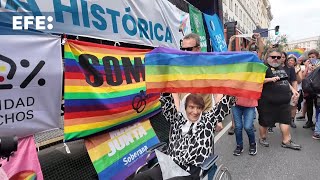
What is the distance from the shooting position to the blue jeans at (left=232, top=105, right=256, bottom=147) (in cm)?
532

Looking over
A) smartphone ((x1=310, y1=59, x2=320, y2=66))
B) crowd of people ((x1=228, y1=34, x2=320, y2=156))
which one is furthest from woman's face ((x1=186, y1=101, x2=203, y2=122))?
smartphone ((x1=310, y1=59, x2=320, y2=66))

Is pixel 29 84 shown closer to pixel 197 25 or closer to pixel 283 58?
pixel 283 58

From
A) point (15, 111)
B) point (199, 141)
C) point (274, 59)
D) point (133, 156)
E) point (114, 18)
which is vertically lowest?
point (133, 156)

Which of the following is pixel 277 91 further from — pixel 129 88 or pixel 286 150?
pixel 129 88

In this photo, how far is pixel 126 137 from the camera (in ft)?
13.5

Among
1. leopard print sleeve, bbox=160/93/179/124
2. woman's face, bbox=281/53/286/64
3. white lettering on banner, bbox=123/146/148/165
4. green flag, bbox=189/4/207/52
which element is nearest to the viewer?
leopard print sleeve, bbox=160/93/179/124

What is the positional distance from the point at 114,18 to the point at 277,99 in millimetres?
3026

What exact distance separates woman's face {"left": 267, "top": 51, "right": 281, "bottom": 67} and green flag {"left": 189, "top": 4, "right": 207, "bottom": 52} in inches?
93.8

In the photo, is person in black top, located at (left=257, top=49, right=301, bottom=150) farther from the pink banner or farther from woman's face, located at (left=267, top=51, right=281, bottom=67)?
the pink banner

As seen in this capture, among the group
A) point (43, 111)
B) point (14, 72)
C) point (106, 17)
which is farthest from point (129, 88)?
point (14, 72)

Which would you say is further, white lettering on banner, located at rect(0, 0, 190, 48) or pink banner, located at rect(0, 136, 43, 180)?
white lettering on banner, located at rect(0, 0, 190, 48)

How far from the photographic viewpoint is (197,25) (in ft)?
25.7

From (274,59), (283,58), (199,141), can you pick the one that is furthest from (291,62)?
(199,141)

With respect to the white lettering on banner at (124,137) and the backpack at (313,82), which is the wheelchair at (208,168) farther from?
the backpack at (313,82)
